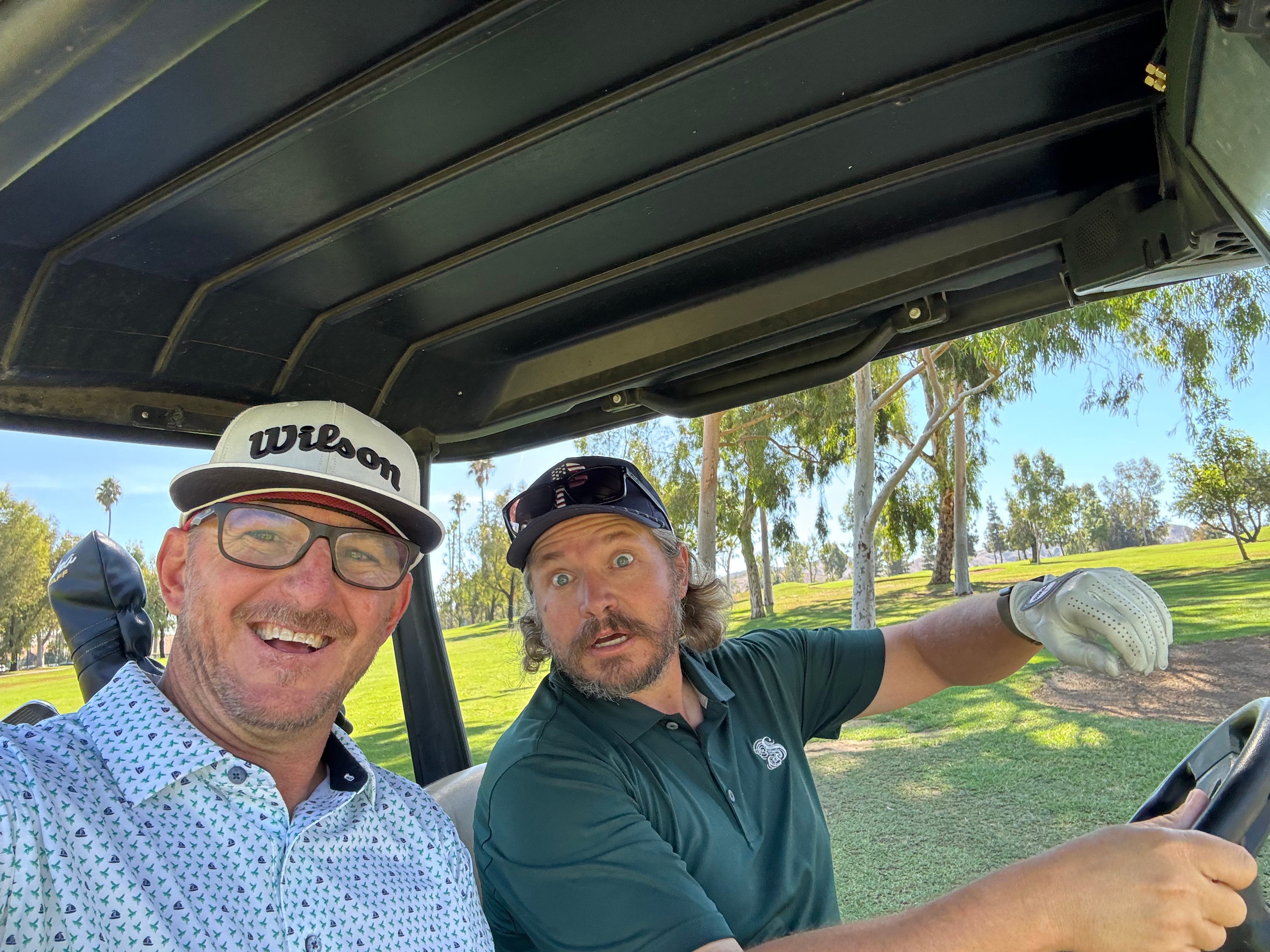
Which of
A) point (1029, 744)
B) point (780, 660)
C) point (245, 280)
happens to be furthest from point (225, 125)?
point (1029, 744)

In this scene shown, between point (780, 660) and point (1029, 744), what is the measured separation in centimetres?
768

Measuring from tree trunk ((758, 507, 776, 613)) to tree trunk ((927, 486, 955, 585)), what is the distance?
3.84 m

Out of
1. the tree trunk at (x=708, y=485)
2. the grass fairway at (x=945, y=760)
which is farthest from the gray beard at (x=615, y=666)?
the tree trunk at (x=708, y=485)

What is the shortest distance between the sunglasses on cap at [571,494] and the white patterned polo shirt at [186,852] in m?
0.84

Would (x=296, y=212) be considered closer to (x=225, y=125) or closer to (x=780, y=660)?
(x=225, y=125)

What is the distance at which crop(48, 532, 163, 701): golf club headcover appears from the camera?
6.64 ft

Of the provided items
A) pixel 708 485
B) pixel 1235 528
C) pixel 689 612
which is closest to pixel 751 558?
pixel 708 485

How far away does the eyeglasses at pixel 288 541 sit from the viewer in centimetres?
164

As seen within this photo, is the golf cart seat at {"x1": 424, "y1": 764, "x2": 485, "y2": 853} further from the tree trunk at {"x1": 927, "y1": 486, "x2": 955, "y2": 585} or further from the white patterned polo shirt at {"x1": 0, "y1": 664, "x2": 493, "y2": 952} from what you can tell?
the tree trunk at {"x1": 927, "y1": 486, "x2": 955, "y2": 585}

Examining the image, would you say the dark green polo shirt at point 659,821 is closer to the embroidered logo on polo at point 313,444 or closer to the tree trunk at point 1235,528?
the embroidered logo on polo at point 313,444

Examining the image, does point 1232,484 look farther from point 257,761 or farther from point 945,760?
point 257,761

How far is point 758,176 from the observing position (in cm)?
161

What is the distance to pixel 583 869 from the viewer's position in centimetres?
170

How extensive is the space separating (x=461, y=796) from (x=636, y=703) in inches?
18.4
